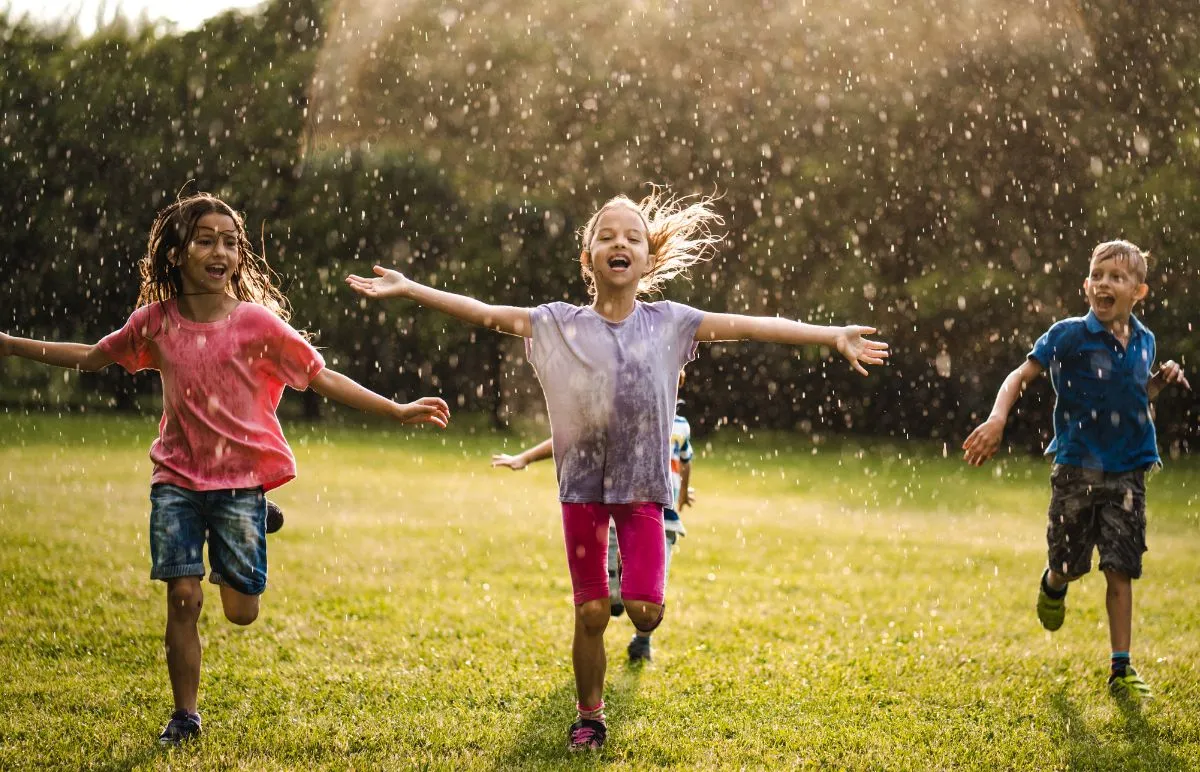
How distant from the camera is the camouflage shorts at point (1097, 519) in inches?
182

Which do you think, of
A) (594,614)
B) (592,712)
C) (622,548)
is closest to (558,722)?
(592,712)

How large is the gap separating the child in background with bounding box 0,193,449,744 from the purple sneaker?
3.97 ft

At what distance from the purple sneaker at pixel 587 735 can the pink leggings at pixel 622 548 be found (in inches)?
17.5

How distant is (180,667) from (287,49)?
20.1 meters

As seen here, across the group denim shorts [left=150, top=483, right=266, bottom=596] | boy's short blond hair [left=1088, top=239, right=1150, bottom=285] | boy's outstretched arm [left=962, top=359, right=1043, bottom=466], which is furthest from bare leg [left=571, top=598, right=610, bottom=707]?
boy's short blond hair [left=1088, top=239, right=1150, bottom=285]

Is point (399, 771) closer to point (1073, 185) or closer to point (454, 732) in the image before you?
point (454, 732)

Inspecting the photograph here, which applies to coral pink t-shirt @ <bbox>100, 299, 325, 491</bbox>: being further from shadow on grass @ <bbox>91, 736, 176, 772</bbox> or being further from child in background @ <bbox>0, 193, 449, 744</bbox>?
shadow on grass @ <bbox>91, 736, 176, 772</bbox>

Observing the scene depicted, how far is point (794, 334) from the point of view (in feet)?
12.4

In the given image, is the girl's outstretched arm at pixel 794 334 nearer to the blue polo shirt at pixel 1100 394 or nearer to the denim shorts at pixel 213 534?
the blue polo shirt at pixel 1100 394

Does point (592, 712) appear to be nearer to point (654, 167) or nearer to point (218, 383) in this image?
point (218, 383)

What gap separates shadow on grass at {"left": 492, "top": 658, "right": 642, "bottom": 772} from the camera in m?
3.72

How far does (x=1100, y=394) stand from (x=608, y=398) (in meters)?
2.30

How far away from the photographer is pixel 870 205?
18656 mm

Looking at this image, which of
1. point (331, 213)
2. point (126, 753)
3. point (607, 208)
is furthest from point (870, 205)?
point (126, 753)
